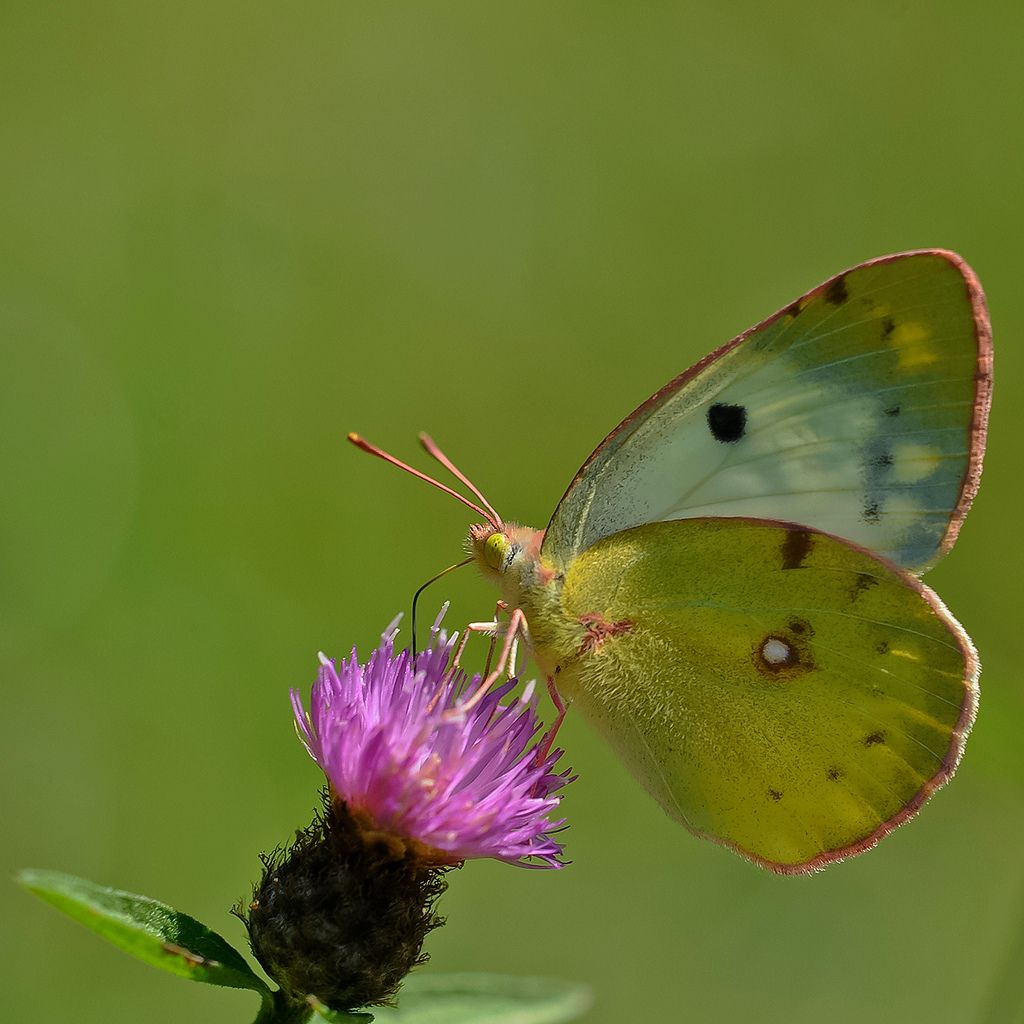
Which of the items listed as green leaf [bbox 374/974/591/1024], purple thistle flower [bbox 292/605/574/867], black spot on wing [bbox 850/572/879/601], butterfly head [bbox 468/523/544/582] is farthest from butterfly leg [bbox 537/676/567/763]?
black spot on wing [bbox 850/572/879/601]

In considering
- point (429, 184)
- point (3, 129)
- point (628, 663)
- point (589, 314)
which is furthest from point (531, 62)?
point (628, 663)

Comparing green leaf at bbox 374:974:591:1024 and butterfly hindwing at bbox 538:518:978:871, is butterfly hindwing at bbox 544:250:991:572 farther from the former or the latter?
green leaf at bbox 374:974:591:1024

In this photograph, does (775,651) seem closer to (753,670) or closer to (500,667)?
(753,670)

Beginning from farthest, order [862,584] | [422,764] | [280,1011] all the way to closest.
Answer: [862,584]
[422,764]
[280,1011]

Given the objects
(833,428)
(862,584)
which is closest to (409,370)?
(833,428)

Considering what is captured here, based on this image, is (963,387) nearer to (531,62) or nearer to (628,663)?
(628,663)

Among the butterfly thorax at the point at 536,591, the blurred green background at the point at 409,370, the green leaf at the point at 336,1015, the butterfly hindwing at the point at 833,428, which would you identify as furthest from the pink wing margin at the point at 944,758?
the green leaf at the point at 336,1015

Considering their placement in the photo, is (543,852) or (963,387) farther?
(963,387)
